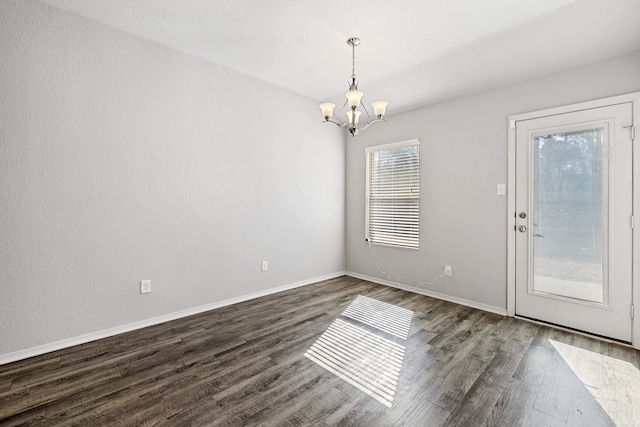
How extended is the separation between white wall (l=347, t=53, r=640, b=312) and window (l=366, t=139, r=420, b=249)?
127 mm

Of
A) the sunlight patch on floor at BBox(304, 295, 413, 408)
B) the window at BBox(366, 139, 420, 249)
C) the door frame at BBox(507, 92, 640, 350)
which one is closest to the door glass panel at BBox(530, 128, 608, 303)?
the door frame at BBox(507, 92, 640, 350)

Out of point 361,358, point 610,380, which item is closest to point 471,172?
point 610,380

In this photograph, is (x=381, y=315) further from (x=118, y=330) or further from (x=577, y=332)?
(x=118, y=330)

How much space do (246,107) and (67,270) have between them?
2444 millimetres

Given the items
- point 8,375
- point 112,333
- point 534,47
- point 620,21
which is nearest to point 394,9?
point 534,47

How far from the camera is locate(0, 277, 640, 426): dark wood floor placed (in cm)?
171

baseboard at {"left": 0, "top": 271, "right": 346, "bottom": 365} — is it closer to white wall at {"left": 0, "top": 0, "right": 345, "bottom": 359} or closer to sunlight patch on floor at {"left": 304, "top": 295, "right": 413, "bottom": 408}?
white wall at {"left": 0, "top": 0, "right": 345, "bottom": 359}

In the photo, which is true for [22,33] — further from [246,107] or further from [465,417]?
[465,417]

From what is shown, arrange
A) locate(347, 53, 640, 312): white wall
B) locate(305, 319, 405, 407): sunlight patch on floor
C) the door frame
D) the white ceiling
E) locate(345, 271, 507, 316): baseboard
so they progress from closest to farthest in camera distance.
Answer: locate(305, 319, 405, 407): sunlight patch on floor, the white ceiling, the door frame, locate(347, 53, 640, 312): white wall, locate(345, 271, 507, 316): baseboard

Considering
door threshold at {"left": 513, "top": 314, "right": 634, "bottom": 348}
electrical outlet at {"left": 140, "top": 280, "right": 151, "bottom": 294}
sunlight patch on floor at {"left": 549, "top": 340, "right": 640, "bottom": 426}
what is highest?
electrical outlet at {"left": 140, "top": 280, "right": 151, "bottom": 294}

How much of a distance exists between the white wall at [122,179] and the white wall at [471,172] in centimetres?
184

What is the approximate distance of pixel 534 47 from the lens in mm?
2607

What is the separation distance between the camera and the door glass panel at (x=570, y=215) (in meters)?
2.73

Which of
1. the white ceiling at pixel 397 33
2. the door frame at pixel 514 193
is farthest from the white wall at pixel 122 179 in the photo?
the door frame at pixel 514 193
